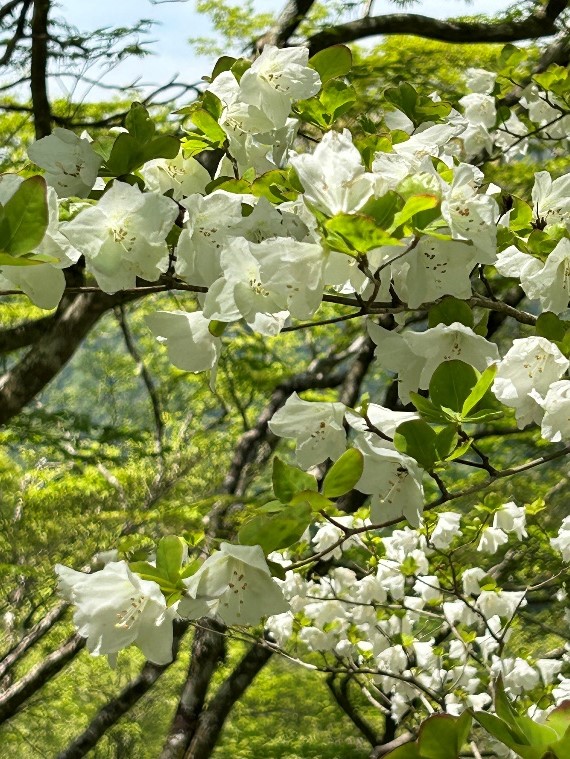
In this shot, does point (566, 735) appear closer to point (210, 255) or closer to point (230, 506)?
point (210, 255)

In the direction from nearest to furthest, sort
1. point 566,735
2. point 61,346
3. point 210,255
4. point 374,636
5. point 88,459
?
point 566,735
point 210,255
point 61,346
point 374,636
point 88,459

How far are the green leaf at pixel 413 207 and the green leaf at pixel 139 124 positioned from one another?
280 mm

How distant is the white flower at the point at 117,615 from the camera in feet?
2.10

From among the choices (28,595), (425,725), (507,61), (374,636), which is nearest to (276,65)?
(425,725)

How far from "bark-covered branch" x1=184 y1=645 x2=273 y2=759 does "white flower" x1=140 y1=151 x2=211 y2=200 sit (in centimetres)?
239

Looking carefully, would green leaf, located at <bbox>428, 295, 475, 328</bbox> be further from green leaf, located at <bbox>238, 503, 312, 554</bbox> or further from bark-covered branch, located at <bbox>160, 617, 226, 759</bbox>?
bark-covered branch, located at <bbox>160, 617, 226, 759</bbox>

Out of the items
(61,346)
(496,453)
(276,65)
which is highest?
(276,65)

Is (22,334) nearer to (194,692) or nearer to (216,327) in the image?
(194,692)

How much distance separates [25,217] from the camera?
508 mm

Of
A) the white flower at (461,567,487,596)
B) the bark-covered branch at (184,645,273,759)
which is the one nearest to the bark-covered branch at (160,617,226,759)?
the bark-covered branch at (184,645,273,759)

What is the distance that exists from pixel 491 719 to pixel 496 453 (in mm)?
5019

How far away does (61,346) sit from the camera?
2127 millimetres

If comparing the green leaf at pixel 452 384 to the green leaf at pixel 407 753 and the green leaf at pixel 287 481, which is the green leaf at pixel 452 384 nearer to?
the green leaf at pixel 287 481

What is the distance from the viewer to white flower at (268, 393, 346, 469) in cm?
75
